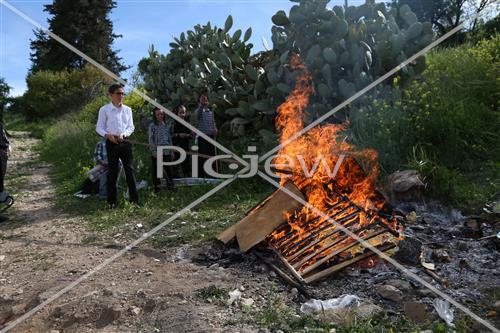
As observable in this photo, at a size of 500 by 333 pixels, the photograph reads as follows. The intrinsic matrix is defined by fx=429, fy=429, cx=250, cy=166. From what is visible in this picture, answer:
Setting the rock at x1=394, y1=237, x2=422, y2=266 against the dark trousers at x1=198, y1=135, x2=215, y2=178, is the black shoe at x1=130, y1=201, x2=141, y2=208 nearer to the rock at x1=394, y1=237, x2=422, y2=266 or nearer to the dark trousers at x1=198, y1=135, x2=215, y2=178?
the dark trousers at x1=198, y1=135, x2=215, y2=178

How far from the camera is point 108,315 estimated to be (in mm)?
3516

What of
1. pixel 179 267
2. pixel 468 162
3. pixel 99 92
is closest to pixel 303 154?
pixel 179 267

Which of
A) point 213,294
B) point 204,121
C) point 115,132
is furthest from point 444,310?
point 204,121

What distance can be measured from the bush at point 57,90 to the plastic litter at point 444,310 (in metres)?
24.3

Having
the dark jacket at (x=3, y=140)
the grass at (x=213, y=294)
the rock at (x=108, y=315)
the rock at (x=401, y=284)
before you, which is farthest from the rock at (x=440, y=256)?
the dark jacket at (x=3, y=140)

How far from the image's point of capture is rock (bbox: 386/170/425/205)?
18.4 ft

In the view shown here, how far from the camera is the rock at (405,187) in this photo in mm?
5609

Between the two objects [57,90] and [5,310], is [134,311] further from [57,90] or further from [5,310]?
[57,90]

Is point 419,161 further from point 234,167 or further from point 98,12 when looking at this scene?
point 98,12

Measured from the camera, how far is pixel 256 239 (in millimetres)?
4602

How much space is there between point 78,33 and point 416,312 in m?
33.2

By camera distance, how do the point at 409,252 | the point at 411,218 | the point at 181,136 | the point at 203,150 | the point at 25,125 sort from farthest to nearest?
1. the point at 25,125
2. the point at 203,150
3. the point at 181,136
4. the point at 411,218
5. the point at 409,252

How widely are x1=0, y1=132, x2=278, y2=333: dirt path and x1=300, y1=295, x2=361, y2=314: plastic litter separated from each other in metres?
0.50

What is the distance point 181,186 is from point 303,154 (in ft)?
12.1
